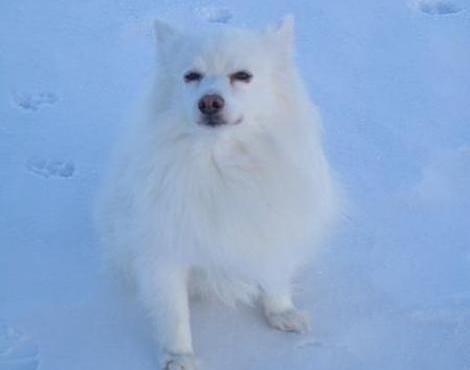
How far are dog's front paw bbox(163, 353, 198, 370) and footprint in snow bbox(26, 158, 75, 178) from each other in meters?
1.51

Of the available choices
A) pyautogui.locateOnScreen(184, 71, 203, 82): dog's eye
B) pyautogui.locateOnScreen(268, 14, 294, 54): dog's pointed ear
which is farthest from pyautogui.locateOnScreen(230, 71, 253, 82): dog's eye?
pyautogui.locateOnScreen(268, 14, 294, 54): dog's pointed ear

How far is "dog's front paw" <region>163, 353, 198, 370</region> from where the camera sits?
3.31 meters

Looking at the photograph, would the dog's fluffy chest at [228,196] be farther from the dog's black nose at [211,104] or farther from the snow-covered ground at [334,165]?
the snow-covered ground at [334,165]

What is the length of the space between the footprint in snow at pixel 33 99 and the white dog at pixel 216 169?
74.7 inches

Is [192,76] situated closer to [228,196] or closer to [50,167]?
[228,196]

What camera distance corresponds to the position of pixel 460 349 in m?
3.34

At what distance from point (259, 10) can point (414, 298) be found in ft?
9.96

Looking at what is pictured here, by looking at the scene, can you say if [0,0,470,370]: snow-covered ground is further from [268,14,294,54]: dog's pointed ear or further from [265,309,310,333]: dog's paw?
[268,14,294,54]: dog's pointed ear

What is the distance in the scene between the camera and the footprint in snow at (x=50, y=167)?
445 centimetres

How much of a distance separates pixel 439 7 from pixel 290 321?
321 cm

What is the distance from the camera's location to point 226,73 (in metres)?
3.05

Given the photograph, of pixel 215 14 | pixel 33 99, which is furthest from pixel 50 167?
pixel 215 14

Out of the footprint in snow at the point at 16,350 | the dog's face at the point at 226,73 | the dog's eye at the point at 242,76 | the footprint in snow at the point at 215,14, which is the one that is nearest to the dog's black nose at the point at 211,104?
the dog's face at the point at 226,73

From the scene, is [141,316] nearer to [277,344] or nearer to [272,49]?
[277,344]
